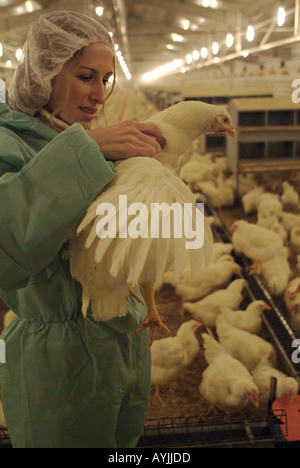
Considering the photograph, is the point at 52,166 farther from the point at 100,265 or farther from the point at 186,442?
the point at 186,442

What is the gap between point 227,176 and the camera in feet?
5.48

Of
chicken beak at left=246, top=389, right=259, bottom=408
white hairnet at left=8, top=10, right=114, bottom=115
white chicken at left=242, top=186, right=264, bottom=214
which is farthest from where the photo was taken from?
white chicken at left=242, top=186, right=264, bottom=214

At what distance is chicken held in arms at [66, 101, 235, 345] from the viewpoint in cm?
50

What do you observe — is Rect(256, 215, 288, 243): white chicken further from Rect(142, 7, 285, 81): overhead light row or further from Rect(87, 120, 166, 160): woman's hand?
Rect(87, 120, 166, 160): woman's hand

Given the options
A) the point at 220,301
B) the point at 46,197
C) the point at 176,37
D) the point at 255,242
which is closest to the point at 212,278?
the point at 220,301

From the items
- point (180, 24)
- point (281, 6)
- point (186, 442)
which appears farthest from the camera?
point (186, 442)

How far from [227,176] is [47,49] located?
3.79 ft

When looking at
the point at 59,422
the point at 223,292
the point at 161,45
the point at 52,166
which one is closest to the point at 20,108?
the point at 52,166

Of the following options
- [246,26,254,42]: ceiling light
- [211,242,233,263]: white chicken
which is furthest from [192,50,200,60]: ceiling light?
[211,242,233,263]: white chicken

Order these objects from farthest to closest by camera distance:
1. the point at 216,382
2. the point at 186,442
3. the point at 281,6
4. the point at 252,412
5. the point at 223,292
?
the point at 223,292 < the point at 216,382 < the point at 252,412 < the point at 186,442 < the point at 281,6

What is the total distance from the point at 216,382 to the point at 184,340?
0.76ft

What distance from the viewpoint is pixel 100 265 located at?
1.82 feet

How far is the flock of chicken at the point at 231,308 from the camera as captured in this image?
1.34m

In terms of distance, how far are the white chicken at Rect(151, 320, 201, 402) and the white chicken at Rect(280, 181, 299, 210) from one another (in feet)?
2.53
